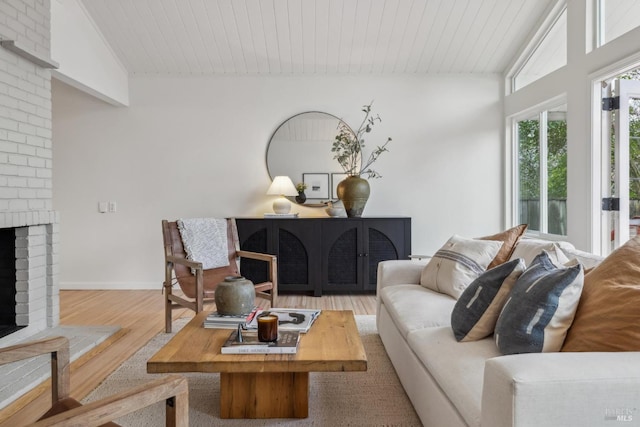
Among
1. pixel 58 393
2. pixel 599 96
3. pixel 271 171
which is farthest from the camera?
pixel 271 171

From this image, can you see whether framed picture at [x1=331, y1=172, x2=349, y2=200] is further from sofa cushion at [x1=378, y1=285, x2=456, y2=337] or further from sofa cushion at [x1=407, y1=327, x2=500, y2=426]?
sofa cushion at [x1=407, y1=327, x2=500, y2=426]

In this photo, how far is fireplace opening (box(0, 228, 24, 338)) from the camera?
300cm

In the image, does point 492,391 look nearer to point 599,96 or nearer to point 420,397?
point 420,397

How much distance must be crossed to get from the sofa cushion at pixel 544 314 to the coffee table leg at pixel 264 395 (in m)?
0.88

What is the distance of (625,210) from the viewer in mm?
3191

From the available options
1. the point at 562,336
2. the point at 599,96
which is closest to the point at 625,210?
the point at 599,96

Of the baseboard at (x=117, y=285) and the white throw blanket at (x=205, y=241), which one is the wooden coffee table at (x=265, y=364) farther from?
the baseboard at (x=117, y=285)

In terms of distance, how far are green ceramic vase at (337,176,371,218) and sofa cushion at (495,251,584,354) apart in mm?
3031

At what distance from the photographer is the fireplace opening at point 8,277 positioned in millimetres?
3000

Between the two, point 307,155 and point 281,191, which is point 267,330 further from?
point 307,155

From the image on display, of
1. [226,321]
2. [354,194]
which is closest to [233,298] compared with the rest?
[226,321]

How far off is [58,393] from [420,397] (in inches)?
52.1

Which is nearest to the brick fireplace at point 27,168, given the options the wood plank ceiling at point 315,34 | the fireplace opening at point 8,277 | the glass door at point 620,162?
the fireplace opening at point 8,277

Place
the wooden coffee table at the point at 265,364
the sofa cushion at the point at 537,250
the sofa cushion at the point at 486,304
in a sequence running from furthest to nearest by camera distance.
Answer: the sofa cushion at the point at 537,250 < the sofa cushion at the point at 486,304 < the wooden coffee table at the point at 265,364
